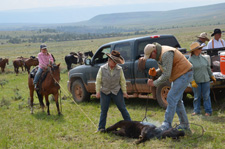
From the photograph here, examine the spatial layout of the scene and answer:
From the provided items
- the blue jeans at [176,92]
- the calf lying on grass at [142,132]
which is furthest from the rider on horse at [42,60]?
the blue jeans at [176,92]

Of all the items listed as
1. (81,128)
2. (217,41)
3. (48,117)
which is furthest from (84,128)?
(217,41)

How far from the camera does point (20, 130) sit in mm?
7836

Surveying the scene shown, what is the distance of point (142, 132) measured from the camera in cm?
576

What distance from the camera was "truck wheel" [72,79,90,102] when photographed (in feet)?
36.0

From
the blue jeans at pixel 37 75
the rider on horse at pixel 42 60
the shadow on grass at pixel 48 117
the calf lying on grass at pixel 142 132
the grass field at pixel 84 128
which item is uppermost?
the rider on horse at pixel 42 60

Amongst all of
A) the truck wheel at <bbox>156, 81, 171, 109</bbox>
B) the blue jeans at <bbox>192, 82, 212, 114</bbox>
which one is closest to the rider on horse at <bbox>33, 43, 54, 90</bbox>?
the truck wheel at <bbox>156, 81, 171, 109</bbox>

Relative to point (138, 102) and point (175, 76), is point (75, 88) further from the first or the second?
point (175, 76)

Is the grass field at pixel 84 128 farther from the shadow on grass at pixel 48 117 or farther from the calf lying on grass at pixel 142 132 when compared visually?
the calf lying on grass at pixel 142 132

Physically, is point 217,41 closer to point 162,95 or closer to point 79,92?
point 162,95

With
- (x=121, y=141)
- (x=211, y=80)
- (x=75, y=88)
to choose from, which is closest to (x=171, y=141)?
(x=121, y=141)

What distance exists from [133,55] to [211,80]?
246 centimetres

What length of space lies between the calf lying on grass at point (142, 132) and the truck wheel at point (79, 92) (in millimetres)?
4558

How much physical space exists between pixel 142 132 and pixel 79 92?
583cm

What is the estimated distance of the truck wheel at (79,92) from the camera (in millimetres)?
10977
